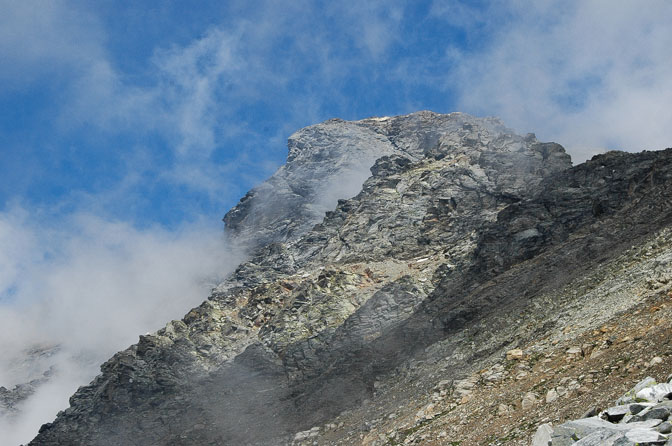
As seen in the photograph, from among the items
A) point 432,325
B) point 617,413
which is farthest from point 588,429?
point 432,325

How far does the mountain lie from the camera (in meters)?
44.6

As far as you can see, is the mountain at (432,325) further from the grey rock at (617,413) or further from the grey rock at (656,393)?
the grey rock at (617,413)

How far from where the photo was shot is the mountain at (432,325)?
146 ft

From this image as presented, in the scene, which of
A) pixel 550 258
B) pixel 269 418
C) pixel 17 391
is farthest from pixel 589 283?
pixel 17 391

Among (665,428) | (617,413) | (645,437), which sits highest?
(617,413)

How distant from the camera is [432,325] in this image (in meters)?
70.2

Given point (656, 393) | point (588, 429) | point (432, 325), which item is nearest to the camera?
point (588, 429)

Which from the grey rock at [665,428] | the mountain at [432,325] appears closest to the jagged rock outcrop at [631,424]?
the grey rock at [665,428]

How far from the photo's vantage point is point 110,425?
8288 cm

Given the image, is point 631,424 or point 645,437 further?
point 631,424

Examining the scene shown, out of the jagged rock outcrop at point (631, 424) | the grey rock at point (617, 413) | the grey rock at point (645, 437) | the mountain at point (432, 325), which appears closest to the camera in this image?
the grey rock at point (645, 437)

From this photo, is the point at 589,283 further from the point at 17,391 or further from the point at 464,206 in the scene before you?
the point at 17,391

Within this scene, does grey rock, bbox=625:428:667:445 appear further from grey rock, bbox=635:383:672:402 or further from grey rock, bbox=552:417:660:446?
grey rock, bbox=635:383:672:402

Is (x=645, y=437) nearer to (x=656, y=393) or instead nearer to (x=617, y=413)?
(x=617, y=413)
